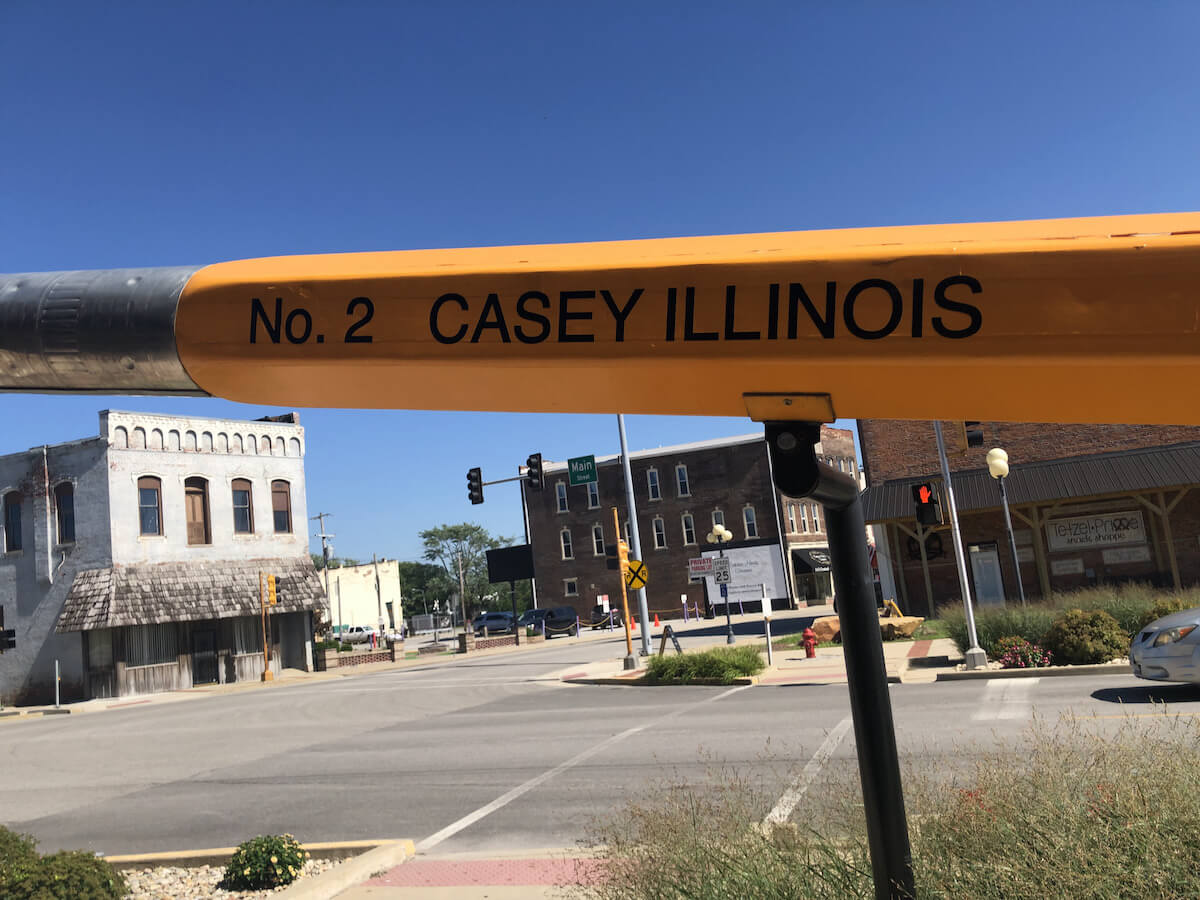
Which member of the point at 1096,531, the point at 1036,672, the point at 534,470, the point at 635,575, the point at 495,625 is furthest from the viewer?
the point at 495,625

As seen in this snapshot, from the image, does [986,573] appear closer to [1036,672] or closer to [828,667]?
[828,667]

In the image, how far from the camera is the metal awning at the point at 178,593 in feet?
102

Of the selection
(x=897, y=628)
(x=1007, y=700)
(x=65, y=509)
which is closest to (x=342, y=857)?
(x=1007, y=700)

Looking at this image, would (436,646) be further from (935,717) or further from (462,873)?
(462,873)

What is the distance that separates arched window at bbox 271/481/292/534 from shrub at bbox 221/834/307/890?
105 ft

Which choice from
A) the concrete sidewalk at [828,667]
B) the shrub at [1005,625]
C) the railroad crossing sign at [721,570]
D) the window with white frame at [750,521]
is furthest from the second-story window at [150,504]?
the window with white frame at [750,521]

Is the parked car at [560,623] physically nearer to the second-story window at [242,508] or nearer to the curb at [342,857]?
the second-story window at [242,508]

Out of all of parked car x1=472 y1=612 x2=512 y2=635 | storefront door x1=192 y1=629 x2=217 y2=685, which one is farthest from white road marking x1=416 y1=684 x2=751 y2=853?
parked car x1=472 y1=612 x2=512 y2=635

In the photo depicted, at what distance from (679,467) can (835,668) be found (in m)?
42.3

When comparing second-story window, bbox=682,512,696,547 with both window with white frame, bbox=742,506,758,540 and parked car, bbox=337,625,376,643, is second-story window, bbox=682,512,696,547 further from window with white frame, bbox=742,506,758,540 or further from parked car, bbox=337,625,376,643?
parked car, bbox=337,625,376,643

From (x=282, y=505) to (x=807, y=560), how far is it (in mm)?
34636

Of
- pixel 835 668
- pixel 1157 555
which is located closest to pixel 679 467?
pixel 1157 555

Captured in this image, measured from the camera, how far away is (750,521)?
196 ft

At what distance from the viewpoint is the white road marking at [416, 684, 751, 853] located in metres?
8.24
